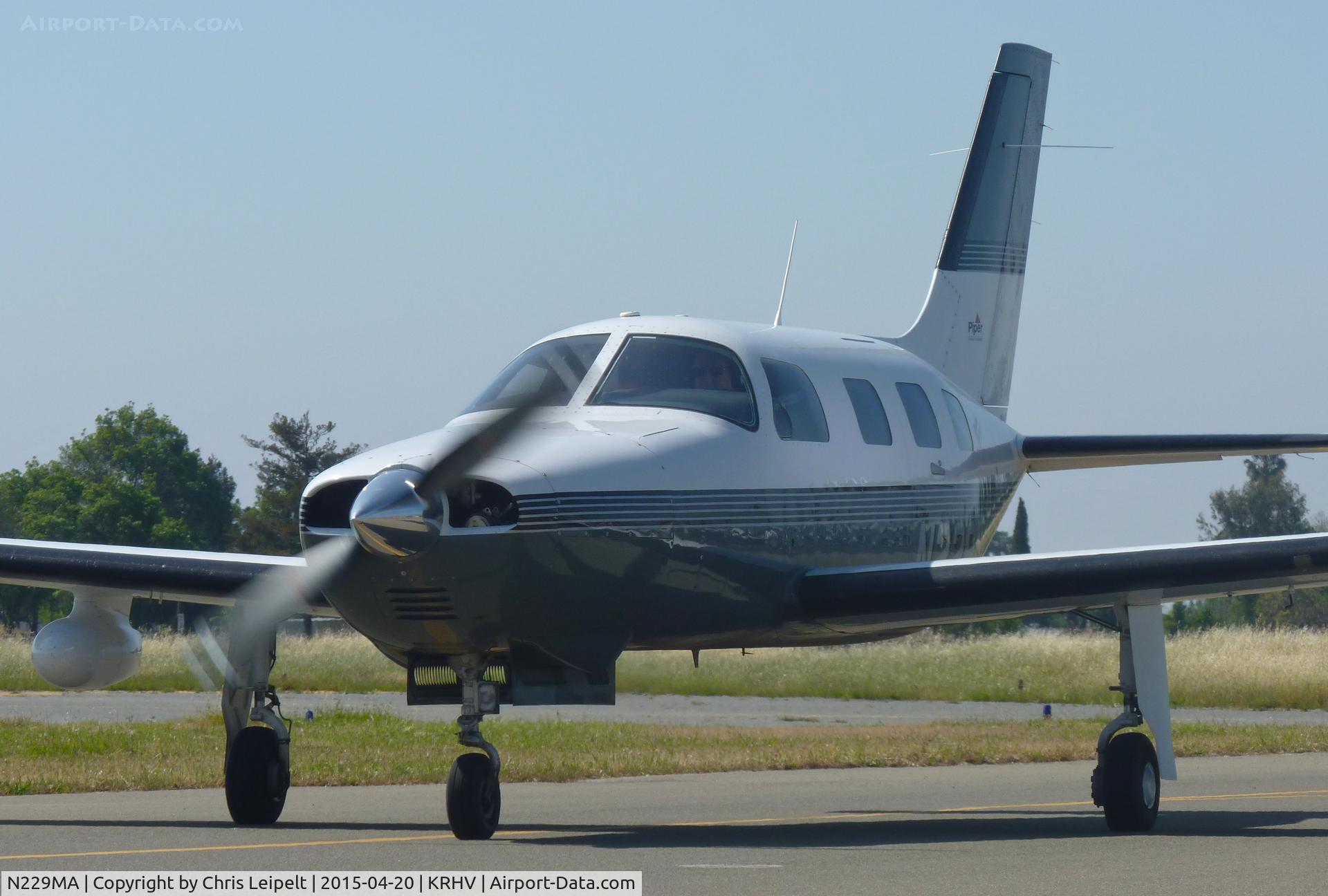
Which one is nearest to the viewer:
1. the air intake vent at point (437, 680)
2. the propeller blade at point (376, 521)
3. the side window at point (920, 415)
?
the propeller blade at point (376, 521)

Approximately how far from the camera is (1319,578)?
12.0 m

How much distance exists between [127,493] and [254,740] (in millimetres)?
75375

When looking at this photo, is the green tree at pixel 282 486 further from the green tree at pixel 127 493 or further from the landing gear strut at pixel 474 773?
the landing gear strut at pixel 474 773

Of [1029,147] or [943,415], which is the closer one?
[943,415]

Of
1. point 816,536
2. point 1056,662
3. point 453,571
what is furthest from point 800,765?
point 1056,662

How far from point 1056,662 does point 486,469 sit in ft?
91.4

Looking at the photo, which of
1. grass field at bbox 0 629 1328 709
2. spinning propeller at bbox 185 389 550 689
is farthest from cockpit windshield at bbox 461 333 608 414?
grass field at bbox 0 629 1328 709

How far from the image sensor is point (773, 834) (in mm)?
11836

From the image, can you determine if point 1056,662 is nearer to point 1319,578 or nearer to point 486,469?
point 1319,578

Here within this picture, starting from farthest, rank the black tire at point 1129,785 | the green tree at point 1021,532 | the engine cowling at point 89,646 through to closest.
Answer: the green tree at point 1021,532
the engine cowling at point 89,646
the black tire at point 1129,785

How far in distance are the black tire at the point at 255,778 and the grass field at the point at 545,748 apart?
11.8 feet

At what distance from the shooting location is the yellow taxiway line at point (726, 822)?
409 inches

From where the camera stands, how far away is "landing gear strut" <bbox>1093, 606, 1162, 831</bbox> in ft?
39.4

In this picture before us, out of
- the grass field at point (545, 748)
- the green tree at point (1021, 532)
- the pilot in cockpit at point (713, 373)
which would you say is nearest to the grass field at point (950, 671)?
the grass field at point (545, 748)
